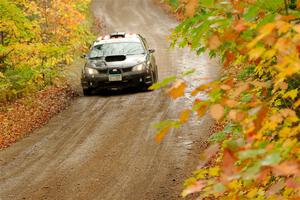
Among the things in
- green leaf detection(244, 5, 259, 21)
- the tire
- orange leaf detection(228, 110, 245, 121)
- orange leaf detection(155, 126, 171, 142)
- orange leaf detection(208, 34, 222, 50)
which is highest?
green leaf detection(244, 5, 259, 21)

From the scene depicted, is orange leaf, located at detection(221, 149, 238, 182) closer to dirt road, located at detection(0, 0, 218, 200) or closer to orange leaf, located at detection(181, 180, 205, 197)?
orange leaf, located at detection(181, 180, 205, 197)

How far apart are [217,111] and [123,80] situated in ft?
43.5

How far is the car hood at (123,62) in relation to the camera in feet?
52.6

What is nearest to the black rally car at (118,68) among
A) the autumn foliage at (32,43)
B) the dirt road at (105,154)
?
the dirt road at (105,154)

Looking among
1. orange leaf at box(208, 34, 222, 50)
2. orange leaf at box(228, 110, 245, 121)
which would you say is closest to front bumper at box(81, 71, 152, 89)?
orange leaf at box(208, 34, 222, 50)

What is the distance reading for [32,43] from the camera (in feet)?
51.2

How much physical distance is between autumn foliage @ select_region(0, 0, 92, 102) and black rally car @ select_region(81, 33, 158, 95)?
2.60 feet

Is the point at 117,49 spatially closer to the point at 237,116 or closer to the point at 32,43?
the point at 32,43

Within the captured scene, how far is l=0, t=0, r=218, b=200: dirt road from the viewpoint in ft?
28.5

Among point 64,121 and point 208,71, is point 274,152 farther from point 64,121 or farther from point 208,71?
point 208,71

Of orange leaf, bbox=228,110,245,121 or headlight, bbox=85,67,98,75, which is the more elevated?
orange leaf, bbox=228,110,245,121

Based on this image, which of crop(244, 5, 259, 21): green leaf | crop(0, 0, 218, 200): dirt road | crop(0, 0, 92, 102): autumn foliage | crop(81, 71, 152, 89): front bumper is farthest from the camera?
crop(81, 71, 152, 89): front bumper

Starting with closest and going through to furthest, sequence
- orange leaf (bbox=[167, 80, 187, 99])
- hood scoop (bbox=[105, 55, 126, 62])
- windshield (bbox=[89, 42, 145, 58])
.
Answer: orange leaf (bbox=[167, 80, 187, 99]) < hood scoop (bbox=[105, 55, 126, 62]) < windshield (bbox=[89, 42, 145, 58])

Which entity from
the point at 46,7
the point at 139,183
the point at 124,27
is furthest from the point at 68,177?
the point at 124,27
